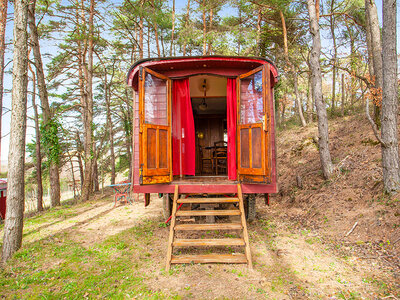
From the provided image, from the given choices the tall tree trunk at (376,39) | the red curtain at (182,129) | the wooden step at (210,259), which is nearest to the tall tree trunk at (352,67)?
the tall tree trunk at (376,39)

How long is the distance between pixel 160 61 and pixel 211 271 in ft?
10.8

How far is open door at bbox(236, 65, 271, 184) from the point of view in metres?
3.39

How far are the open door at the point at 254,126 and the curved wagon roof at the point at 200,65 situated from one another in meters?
0.19

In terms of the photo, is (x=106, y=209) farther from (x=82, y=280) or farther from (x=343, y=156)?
(x=343, y=156)

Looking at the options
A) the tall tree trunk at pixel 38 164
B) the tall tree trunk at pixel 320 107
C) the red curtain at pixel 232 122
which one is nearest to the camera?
the red curtain at pixel 232 122

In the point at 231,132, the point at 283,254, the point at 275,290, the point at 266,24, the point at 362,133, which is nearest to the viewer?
the point at 275,290

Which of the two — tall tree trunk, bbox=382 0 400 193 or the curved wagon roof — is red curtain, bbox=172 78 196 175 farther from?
tall tree trunk, bbox=382 0 400 193

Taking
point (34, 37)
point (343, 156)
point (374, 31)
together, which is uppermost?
point (34, 37)

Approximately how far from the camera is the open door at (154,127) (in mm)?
3539

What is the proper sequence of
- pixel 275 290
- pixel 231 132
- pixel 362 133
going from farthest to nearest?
pixel 362 133 → pixel 231 132 → pixel 275 290

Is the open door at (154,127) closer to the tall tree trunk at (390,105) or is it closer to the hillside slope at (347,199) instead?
the hillside slope at (347,199)

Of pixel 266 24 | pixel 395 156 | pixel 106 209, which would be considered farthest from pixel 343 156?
pixel 266 24

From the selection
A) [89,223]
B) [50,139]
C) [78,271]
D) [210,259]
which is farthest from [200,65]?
[50,139]

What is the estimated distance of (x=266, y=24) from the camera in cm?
1053
